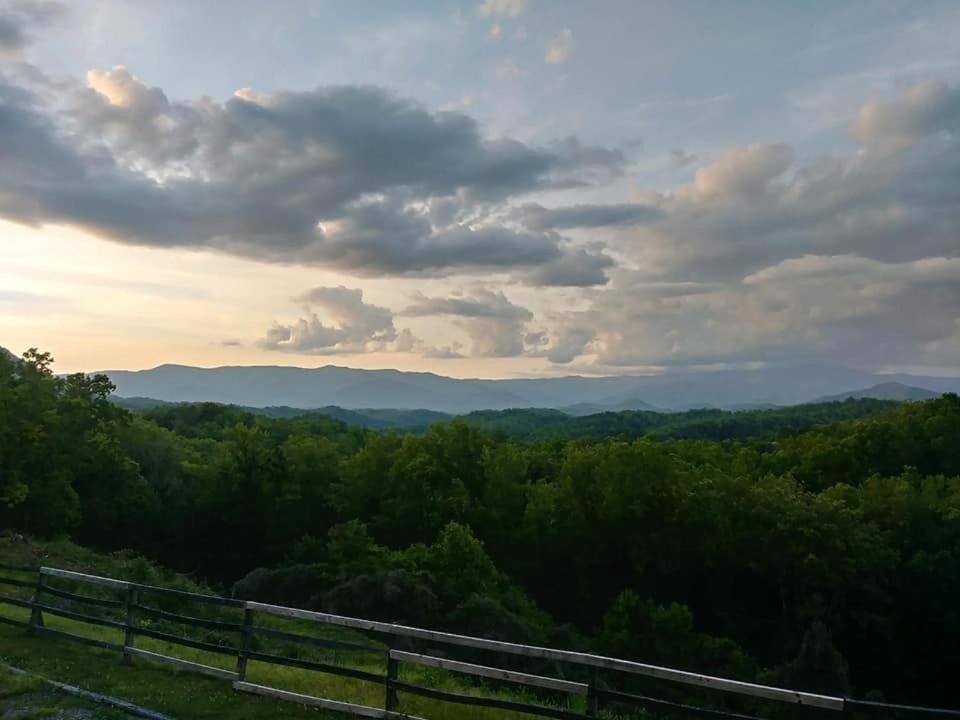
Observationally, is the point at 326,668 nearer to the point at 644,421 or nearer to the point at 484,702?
the point at 484,702

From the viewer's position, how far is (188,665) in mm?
11203

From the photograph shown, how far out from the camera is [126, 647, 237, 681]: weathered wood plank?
1074 cm

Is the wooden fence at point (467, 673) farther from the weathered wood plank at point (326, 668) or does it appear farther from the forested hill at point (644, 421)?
the forested hill at point (644, 421)

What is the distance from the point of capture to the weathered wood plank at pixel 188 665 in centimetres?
1074

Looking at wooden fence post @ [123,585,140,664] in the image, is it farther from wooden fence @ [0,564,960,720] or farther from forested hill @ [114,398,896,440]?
forested hill @ [114,398,896,440]

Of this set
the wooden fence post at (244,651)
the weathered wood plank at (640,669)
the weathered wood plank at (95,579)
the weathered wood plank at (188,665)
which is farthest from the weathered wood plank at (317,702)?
the weathered wood plank at (95,579)

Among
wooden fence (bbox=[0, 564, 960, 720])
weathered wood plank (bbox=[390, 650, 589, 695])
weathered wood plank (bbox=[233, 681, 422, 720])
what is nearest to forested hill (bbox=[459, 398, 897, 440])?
wooden fence (bbox=[0, 564, 960, 720])

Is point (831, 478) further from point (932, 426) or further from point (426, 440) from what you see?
point (426, 440)

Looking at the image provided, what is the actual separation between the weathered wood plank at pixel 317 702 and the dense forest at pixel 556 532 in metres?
22.3

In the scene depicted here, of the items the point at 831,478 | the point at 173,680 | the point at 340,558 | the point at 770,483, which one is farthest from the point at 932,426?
the point at 173,680

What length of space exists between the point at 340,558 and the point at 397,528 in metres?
11.2

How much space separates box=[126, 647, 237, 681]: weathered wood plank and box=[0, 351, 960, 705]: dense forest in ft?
68.6

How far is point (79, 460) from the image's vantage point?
145ft

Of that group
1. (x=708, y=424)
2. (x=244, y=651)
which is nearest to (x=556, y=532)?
(x=244, y=651)
